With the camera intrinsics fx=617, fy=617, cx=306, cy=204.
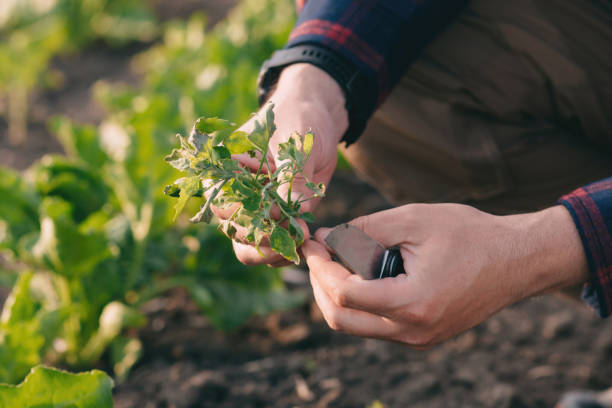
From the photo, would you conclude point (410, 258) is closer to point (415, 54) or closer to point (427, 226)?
point (427, 226)

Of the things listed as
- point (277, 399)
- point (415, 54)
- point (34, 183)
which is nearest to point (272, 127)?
point (415, 54)

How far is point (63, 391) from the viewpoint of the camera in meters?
1.30

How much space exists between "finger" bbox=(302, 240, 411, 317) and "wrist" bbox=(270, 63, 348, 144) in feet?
1.31

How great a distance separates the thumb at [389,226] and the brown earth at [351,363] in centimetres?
93

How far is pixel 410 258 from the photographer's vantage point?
1170 mm

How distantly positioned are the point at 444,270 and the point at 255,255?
0.39m

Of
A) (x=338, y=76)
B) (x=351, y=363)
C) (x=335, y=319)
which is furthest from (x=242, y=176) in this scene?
(x=351, y=363)

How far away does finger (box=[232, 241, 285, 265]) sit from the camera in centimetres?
125

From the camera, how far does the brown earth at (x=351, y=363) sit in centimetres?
197

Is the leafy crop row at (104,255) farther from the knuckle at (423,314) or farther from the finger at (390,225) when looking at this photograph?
the knuckle at (423,314)

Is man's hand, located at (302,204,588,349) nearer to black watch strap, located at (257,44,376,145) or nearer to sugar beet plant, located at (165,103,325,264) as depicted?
sugar beet plant, located at (165,103,325,264)

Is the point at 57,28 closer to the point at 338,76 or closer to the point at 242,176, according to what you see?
the point at 338,76

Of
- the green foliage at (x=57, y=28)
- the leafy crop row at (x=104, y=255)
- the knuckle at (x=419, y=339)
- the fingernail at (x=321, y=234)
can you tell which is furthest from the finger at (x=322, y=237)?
the green foliage at (x=57, y=28)

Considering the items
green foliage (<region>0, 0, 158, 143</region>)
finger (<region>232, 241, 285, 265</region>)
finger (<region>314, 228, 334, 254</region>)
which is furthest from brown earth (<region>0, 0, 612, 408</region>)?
green foliage (<region>0, 0, 158, 143</region>)
